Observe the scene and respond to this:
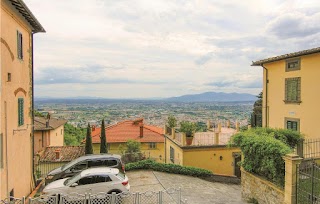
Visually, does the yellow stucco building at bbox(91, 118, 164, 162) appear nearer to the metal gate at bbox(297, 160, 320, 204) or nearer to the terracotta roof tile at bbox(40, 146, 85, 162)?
the terracotta roof tile at bbox(40, 146, 85, 162)

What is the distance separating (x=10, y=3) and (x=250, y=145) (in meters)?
10.8

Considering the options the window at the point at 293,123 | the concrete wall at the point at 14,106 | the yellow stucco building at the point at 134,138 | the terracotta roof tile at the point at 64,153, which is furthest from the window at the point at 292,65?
the yellow stucco building at the point at 134,138

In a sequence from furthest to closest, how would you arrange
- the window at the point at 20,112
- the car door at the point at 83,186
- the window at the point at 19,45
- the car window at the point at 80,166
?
1. the car window at the point at 80,166
2. the window at the point at 20,112
3. the window at the point at 19,45
4. the car door at the point at 83,186

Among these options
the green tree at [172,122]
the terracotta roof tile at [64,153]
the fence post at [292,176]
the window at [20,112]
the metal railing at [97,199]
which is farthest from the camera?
the green tree at [172,122]

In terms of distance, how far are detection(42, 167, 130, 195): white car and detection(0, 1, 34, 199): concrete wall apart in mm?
1682

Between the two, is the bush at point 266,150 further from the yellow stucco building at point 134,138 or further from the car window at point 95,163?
the yellow stucco building at point 134,138

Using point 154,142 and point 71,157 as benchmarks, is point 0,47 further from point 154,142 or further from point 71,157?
point 154,142

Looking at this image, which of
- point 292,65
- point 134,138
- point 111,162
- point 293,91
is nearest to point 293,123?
point 293,91

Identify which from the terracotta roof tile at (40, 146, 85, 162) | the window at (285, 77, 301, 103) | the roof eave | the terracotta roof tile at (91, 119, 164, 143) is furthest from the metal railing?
the terracotta roof tile at (91, 119, 164, 143)

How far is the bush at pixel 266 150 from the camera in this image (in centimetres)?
1028

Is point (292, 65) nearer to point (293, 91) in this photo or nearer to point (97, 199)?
point (293, 91)

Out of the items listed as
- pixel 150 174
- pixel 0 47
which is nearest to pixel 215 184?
pixel 150 174

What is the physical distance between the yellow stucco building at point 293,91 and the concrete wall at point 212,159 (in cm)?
383

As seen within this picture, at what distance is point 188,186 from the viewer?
15312 millimetres
